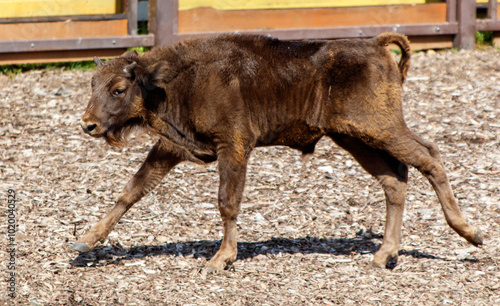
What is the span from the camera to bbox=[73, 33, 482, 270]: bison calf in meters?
5.52

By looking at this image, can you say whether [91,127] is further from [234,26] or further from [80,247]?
[234,26]

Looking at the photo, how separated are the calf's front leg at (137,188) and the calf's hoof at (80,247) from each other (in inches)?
0.6

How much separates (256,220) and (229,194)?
1074 mm

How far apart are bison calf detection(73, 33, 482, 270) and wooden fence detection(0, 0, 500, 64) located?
3988 mm

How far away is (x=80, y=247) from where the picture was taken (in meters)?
5.57

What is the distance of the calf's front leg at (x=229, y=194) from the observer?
5.52m

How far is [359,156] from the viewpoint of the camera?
19.6 ft

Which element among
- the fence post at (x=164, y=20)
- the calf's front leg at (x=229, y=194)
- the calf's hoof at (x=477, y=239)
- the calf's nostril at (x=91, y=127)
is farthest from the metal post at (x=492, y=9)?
the calf's nostril at (x=91, y=127)

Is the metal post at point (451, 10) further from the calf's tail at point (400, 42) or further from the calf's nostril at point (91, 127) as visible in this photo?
the calf's nostril at point (91, 127)

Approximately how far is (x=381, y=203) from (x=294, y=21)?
406cm

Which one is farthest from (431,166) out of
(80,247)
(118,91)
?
(80,247)

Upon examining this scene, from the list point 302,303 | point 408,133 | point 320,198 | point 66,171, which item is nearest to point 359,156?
point 408,133

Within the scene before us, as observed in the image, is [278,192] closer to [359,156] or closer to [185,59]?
[359,156]

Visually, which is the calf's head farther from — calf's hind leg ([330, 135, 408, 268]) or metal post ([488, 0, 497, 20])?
metal post ([488, 0, 497, 20])
